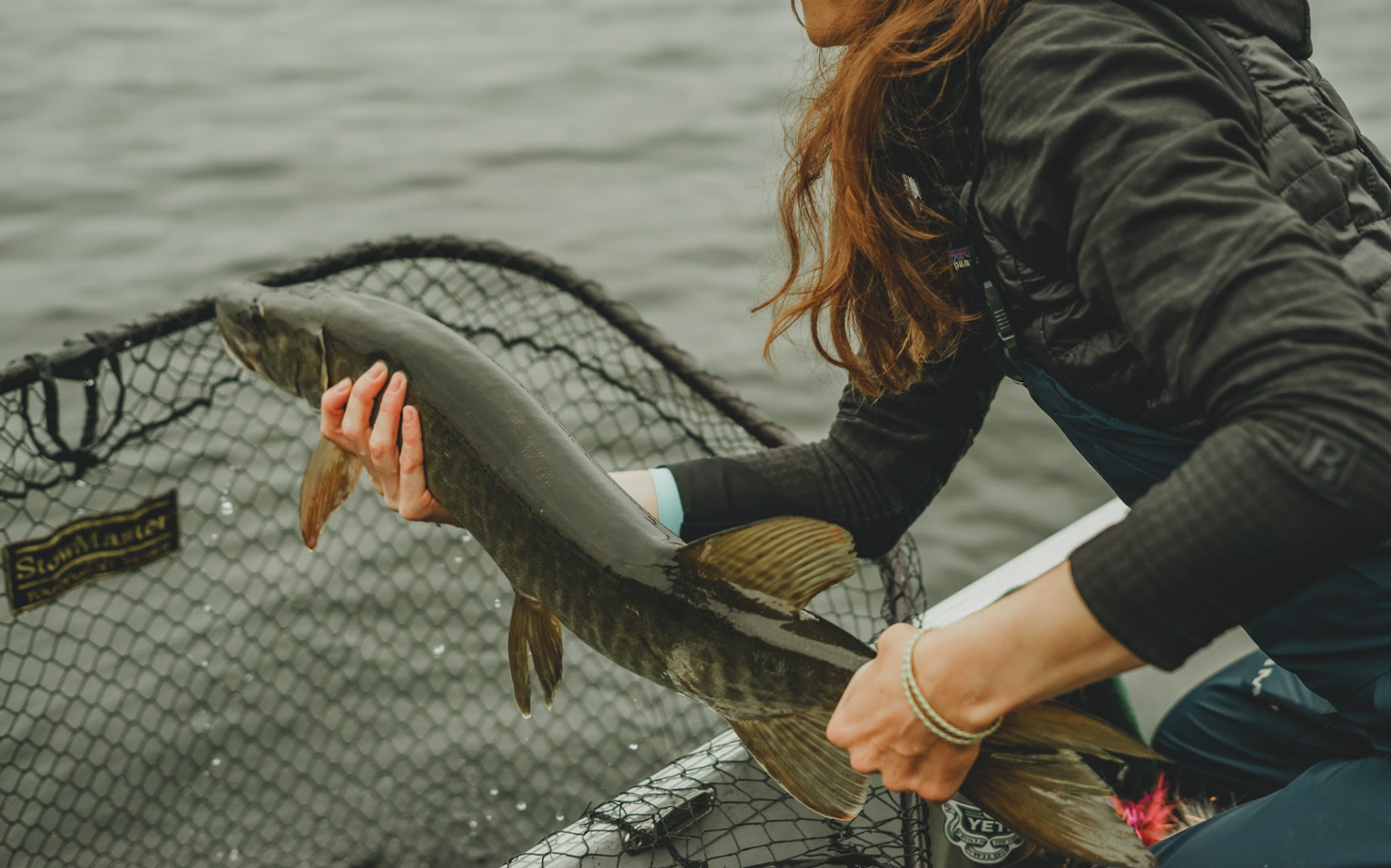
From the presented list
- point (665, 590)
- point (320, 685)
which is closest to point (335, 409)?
point (665, 590)

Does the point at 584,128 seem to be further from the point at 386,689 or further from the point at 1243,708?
the point at 1243,708

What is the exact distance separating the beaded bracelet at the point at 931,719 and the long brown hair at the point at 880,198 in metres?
0.62

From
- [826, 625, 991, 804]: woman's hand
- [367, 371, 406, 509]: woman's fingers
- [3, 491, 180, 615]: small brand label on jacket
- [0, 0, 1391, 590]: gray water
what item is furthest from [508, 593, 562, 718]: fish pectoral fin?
[0, 0, 1391, 590]: gray water

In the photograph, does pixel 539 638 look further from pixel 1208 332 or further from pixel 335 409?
pixel 1208 332

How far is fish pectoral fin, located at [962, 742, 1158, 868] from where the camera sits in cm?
137

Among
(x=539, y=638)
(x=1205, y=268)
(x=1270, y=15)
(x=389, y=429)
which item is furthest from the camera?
(x=389, y=429)

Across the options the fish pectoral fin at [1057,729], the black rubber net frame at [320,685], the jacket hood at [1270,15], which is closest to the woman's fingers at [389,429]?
the black rubber net frame at [320,685]

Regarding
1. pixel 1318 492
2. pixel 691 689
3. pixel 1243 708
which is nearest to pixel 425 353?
pixel 691 689

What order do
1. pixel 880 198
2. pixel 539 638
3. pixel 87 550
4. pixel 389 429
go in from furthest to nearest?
pixel 87 550
pixel 389 429
pixel 539 638
pixel 880 198

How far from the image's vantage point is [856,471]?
7.29 feet

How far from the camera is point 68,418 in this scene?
14.0 feet

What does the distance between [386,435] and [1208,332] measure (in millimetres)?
1277

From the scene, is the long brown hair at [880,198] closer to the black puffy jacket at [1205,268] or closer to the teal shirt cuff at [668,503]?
the black puffy jacket at [1205,268]

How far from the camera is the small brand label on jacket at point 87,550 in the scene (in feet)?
7.87
